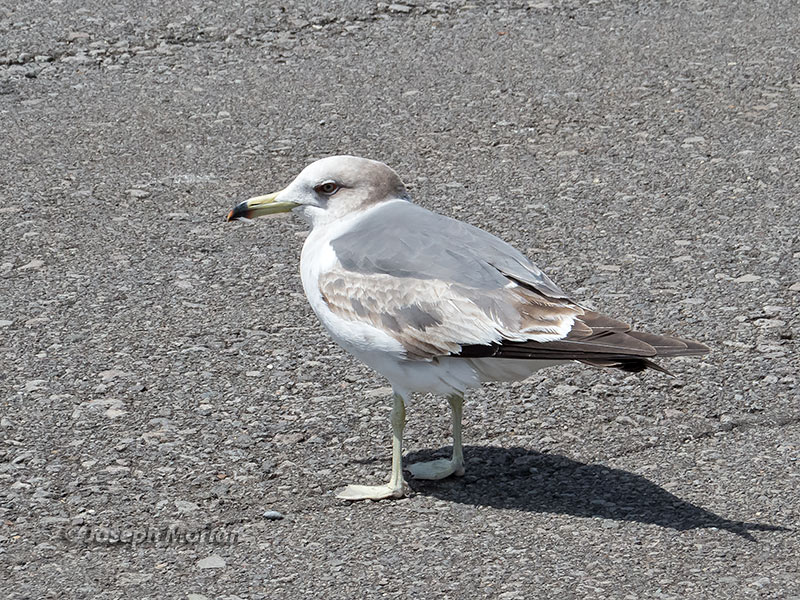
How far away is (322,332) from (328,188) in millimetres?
1059

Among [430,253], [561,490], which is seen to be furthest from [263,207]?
[561,490]

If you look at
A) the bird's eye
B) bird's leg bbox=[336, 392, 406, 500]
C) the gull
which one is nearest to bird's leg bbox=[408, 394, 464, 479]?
the gull

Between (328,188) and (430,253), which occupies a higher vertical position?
(328,188)

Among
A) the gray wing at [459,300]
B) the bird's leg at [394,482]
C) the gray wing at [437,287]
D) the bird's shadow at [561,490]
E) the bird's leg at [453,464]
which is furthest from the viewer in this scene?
the bird's leg at [453,464]

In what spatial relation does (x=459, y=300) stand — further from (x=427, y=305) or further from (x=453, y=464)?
(x=453, y=464)

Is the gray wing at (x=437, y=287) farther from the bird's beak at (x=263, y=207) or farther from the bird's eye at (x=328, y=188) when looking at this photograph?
the bird's beak at (x=263, y=207)

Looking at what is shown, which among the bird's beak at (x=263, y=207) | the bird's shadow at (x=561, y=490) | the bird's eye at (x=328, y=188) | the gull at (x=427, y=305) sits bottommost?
the bird's shadow at (x=561, y=490)

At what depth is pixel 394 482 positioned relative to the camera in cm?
418

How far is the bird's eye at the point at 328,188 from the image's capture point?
14.4ft

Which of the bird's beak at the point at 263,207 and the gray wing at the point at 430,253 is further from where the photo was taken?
the bird's beak at the point at 263,207

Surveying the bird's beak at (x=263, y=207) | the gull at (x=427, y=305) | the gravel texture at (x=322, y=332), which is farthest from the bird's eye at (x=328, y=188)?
the gravel texture at (x=322, y=332)

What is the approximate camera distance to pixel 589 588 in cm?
370

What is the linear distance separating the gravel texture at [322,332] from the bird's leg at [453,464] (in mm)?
80

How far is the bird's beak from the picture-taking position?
4488 millimetres
